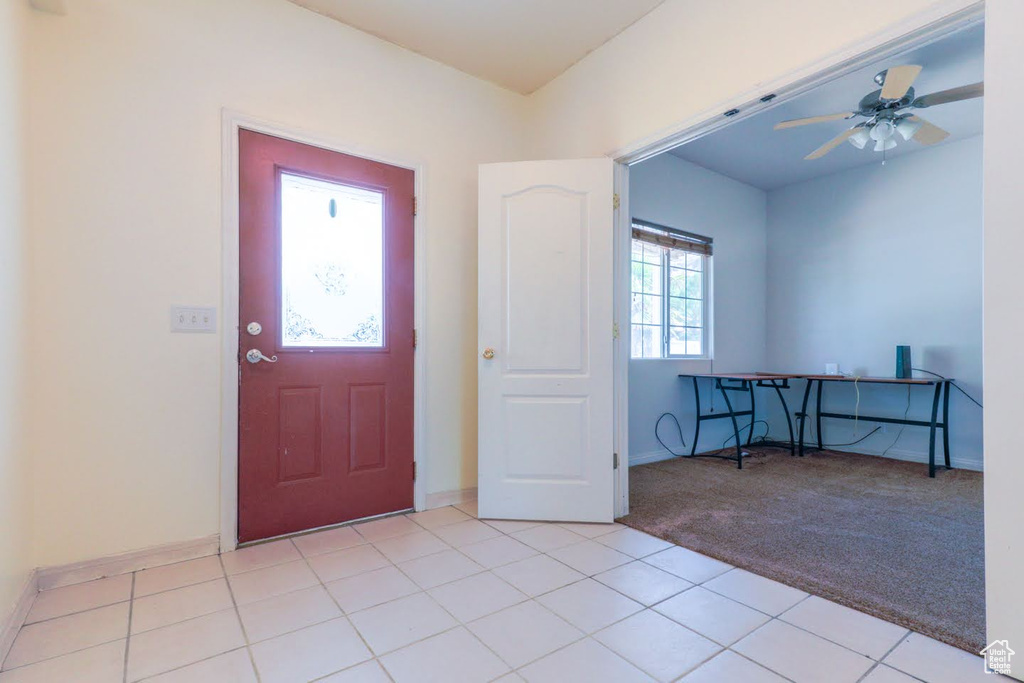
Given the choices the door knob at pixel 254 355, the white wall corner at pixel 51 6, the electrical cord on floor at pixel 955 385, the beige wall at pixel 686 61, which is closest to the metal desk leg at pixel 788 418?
the electrical cord on floor at pixel 955 385

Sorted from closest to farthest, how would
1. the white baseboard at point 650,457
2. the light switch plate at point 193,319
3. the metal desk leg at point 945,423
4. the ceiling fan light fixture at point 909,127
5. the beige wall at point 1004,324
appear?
the beige wall at point 1004,324 → the light switch plate at point 193,319 → the ceiling fan light fixture at point 909,127 → the metal desk leg at point 945,423 → the white baseboard at point 650,457

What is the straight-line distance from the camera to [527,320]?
2.75m

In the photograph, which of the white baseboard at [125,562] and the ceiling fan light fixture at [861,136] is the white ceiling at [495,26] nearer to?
the ceiling fan light fixture at [861,136]

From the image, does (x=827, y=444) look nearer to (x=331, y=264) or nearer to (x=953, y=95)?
(x=953, y=95)

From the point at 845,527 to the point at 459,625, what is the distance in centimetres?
226

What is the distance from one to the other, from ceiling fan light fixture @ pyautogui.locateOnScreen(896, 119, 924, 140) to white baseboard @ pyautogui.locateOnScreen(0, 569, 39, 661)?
4972 millimetres

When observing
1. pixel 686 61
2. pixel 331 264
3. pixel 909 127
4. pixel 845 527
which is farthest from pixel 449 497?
pixel 909 127

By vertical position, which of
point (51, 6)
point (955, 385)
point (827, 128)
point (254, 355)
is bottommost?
point (955, 385)

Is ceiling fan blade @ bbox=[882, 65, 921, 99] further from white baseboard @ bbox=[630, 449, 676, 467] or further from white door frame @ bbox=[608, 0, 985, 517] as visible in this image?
white baseboard @ bbox=[630, 449, 676, 467]

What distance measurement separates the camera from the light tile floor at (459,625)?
1415 millimetres

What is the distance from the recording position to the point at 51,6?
189cm

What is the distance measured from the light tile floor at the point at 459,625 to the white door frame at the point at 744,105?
87cm

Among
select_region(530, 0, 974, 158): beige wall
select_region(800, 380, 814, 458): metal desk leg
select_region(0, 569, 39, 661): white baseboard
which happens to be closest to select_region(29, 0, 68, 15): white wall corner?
select_region(0, 569, 39, 661): white baseboard

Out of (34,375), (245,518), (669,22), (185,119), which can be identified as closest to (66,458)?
(34,375)
